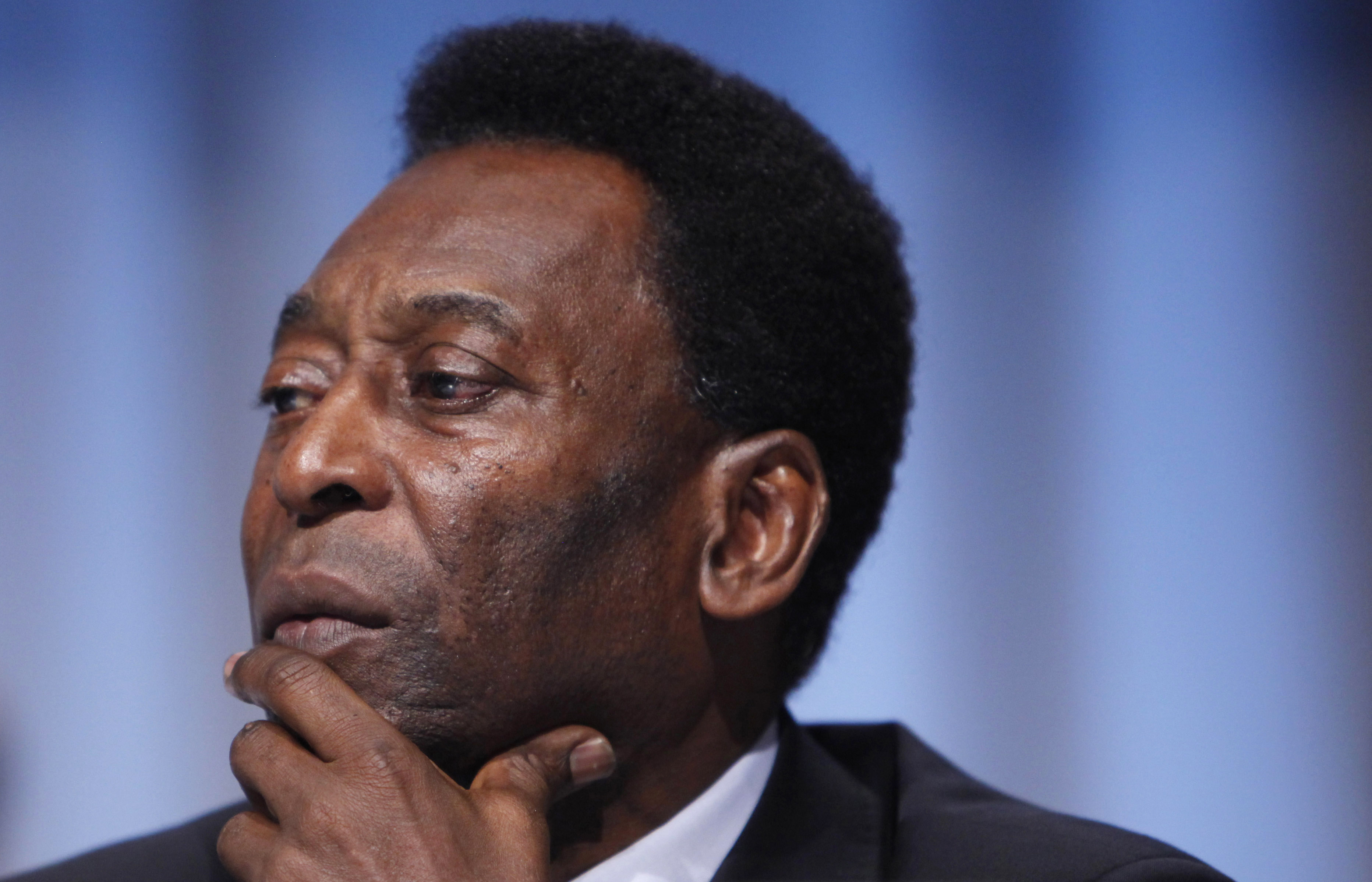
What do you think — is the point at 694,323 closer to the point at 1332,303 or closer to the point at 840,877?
the point at 840,877

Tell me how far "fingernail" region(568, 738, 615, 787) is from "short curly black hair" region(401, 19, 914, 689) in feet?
1.84

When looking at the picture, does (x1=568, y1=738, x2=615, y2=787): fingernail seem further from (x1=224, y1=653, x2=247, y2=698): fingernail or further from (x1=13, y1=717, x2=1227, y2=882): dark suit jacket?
(x1=224, y1=653, x2=247, y2=698): fingernail

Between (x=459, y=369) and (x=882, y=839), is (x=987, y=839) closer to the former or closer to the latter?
(x=882, y=839)

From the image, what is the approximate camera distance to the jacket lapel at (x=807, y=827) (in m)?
2.23

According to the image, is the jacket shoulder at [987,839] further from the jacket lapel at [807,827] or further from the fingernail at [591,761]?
the fingernail at [591,761]

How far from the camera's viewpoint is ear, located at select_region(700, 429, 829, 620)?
A: 219 cm

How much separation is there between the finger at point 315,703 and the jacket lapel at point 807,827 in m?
0.74

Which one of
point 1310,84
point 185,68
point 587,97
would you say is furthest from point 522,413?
point 1310,84

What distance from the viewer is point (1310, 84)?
3342 mm

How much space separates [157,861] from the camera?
2555mm

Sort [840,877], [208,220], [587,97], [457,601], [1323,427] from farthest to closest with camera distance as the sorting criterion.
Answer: [208,220]
[1323,427]
[587,97]
[840,877]
[457,601]

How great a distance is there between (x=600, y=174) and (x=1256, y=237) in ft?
6.51

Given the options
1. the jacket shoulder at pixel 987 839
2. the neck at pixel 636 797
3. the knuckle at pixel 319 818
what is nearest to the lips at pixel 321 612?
the knuckle at pixel 319 818

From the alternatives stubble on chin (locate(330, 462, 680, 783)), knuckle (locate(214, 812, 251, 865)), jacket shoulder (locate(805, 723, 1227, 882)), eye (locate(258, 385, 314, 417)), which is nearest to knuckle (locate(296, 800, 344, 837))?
knuckle (locate(214, 812, 251, 865))
